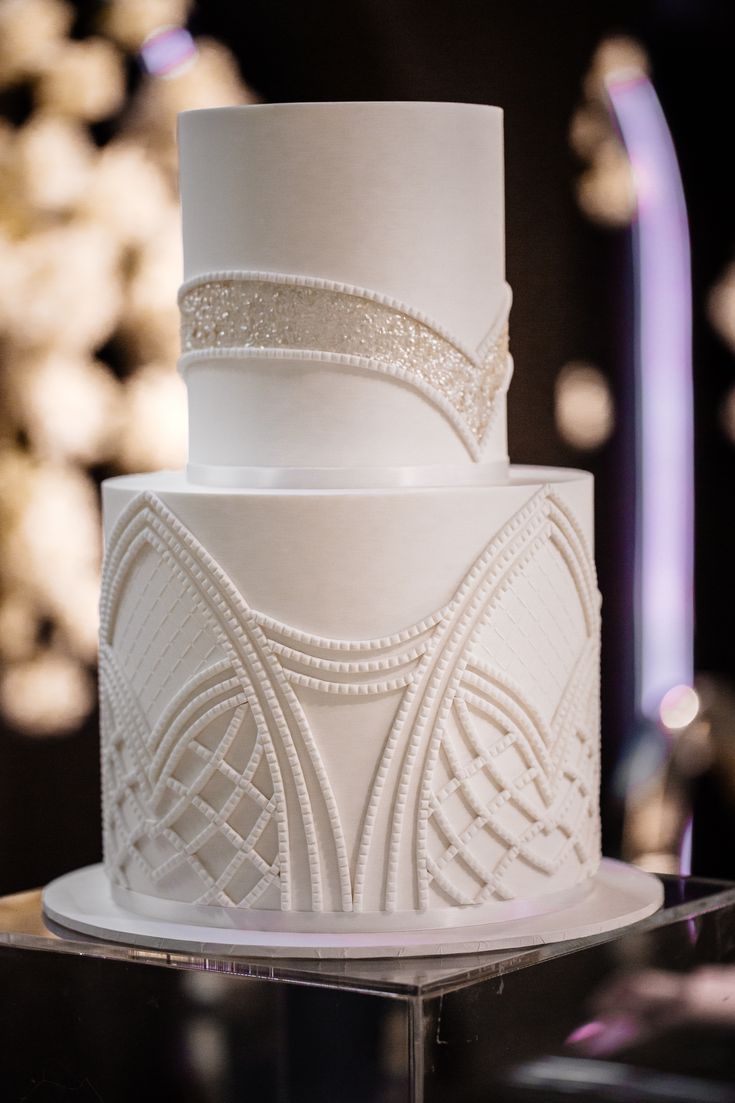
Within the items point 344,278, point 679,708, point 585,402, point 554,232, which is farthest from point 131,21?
point 679,708

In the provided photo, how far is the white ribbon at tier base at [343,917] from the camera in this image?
5.79 ft

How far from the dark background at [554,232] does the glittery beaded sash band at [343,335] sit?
2.98 feet

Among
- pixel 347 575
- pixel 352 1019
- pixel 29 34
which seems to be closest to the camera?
pixel 352 1019

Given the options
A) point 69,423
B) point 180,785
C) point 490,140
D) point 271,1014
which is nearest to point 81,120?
point 69,423

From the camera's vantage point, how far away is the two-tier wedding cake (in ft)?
5.74

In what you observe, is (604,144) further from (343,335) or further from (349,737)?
(349,737)

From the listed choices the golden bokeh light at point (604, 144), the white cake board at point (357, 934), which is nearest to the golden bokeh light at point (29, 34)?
the golden bokeh light at point (604, 144)

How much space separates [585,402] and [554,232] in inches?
10.6

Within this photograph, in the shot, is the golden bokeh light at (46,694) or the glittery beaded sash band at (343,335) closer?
the glittery beaded sash band at (343,335)

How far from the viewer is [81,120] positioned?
2742mm

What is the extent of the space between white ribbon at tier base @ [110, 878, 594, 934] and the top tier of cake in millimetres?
452

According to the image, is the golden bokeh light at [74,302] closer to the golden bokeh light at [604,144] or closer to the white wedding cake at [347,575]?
the golden bokeh light at [604,144]

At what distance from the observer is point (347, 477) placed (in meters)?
1.80

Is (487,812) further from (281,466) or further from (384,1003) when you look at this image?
(281,466)
